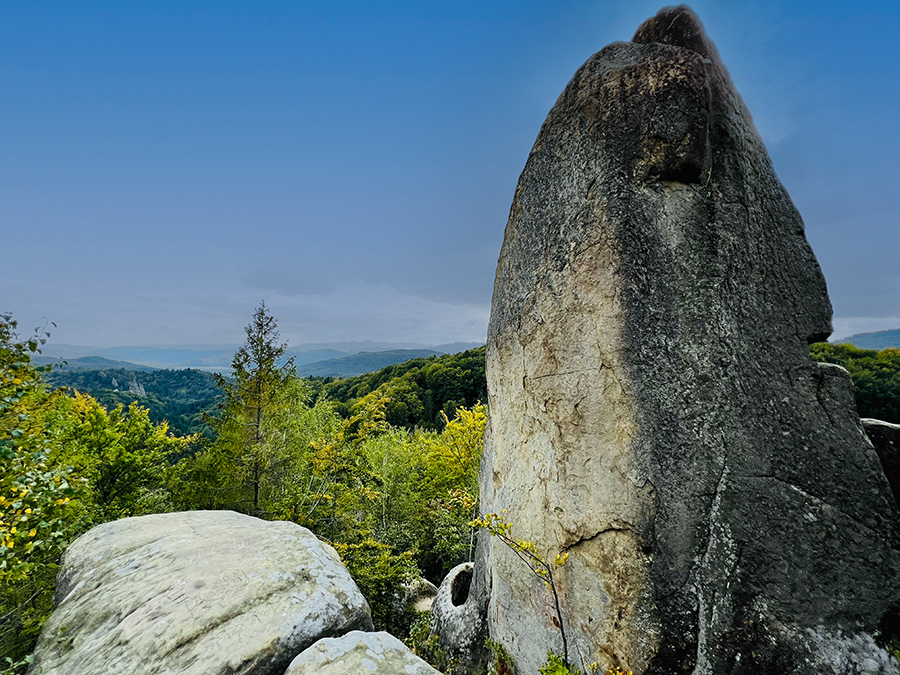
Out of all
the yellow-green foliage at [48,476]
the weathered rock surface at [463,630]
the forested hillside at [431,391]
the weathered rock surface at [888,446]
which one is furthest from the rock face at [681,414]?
the forested hillside at [431,391]

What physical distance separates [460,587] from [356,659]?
4.78 metres

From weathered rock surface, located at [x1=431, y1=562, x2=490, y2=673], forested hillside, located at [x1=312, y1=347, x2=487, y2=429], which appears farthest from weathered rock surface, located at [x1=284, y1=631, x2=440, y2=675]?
forested hillside, located at [x1=312, y1=347, x2=487, y2=429]

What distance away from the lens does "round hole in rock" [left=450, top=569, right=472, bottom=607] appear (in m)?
7.95

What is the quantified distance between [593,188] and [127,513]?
1934cm

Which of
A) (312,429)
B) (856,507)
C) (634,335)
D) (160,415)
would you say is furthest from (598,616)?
(160,415)

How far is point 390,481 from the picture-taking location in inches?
722

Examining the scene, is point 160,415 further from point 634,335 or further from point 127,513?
point 634,335

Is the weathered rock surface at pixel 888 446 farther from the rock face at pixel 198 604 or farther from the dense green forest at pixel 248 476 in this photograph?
the rock face at pixel 198 604

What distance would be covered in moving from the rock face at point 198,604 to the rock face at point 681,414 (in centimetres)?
263

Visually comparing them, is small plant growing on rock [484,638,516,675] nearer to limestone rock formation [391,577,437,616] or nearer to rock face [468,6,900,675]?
rock face [468,6,900,675]

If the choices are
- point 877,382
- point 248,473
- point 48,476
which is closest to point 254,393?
point 248,473

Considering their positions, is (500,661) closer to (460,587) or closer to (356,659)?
(356,659)

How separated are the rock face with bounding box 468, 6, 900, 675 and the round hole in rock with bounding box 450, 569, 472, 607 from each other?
2614mm

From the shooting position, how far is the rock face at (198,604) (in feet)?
14.1
